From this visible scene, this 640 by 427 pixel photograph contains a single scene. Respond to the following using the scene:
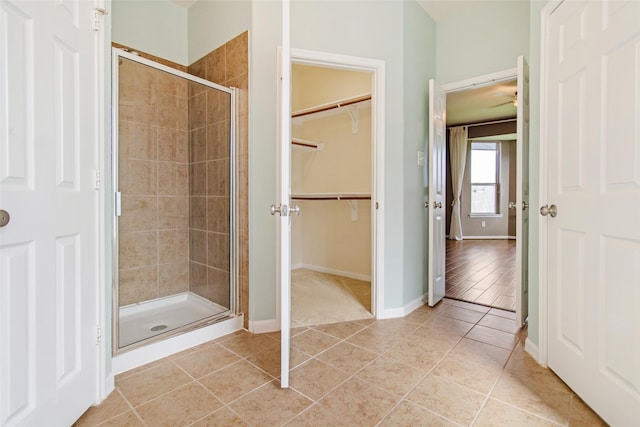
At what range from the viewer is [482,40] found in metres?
2.83

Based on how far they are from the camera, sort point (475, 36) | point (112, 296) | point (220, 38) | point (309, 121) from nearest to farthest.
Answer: point (112, 296)
point (220, 38)
point (475, 36)
point (309, 121)

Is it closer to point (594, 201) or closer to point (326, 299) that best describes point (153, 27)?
point (326, 299)

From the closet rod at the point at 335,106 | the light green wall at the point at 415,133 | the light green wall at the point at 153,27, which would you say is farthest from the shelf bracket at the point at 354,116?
the light green wall at the point at 153,27

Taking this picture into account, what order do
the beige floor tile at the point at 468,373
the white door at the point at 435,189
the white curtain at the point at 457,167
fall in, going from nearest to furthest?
the beige floor tile at the point at 468,373 < the white door at the point at 435,189 < the white curtain at the point at 457,167

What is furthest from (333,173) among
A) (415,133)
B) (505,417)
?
(505,417)

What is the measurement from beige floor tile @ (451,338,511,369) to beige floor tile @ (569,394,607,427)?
0.39m

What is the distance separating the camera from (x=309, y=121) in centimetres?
427

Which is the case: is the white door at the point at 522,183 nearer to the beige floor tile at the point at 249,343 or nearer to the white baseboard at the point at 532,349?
the white baseboard at the point at 532,349

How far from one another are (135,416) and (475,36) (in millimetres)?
3700

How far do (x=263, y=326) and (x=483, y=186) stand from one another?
7.23 metres

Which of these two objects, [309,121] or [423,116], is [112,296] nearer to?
[423,116]

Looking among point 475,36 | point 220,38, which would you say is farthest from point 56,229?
point 475,36

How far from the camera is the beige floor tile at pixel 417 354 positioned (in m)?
1.87

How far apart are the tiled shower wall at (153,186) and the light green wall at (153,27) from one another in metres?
0.50
